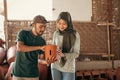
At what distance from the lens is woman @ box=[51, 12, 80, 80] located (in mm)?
2682

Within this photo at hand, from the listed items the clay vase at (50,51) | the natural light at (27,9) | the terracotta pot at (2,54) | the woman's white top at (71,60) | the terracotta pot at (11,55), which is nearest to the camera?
the clay vase at (50,51)

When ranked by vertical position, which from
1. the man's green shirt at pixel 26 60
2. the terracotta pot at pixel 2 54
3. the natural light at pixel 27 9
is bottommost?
the terracotta pot at pixel 2 54

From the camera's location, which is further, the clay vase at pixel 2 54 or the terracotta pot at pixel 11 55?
the clay vase at pixel 2 54

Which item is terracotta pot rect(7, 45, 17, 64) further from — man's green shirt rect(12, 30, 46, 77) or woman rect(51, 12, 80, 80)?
man's green shirt rect(12, 30, 46, 77)

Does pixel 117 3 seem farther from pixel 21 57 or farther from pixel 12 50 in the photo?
pixel 21 57

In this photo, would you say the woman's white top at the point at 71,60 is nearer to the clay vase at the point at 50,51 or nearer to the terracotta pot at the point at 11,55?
the clay vase at the point at 50,51

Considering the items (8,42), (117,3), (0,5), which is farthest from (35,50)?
(117,3)

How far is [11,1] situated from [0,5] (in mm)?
227

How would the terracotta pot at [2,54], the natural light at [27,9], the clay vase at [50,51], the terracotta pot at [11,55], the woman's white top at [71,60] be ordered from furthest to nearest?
the natural light at [27,9], the terracotta pot at [2,54], the terracotta pot at [11,55], the woman's white top at [71,60], the clay vase at [50,51]

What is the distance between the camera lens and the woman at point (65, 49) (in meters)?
2.68

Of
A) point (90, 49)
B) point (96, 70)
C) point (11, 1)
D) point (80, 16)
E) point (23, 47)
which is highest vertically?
point (11, 1)

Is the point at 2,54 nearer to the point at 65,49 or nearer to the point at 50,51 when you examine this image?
the point at 65,49

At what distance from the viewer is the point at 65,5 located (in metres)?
4.48

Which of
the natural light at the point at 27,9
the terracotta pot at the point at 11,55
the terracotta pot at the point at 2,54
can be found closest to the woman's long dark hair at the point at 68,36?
the terracotta pot at the point at 11,55
